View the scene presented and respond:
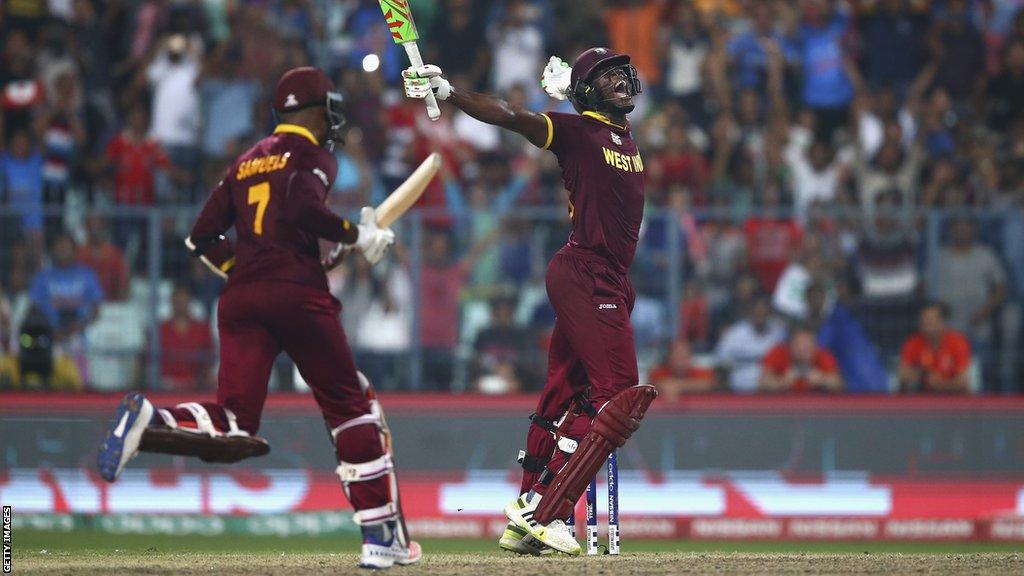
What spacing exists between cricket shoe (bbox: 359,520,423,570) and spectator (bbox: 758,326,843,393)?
6754 millimetres

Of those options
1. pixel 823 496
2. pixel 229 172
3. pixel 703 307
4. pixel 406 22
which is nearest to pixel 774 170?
pixel 703 307

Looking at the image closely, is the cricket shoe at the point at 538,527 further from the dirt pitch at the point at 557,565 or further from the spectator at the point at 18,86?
the spectator at the point at 18,86

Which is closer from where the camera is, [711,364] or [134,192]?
[711,364]

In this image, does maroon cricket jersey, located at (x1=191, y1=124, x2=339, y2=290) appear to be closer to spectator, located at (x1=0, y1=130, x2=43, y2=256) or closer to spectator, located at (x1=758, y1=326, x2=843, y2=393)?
spectator, located at (x1=0, y1=130, x2=43, y2=256)

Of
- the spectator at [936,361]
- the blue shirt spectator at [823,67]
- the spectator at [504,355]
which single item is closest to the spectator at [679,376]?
the spectator at [504,355]

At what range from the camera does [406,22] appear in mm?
8844

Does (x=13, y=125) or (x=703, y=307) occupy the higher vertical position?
(x=13, y=125)

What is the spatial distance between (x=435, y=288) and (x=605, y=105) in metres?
5.24

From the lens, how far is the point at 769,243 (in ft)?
47.1

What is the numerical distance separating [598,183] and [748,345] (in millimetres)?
5756

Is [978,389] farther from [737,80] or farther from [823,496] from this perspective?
[737,80]

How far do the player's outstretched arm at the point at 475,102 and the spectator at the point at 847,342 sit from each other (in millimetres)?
6098

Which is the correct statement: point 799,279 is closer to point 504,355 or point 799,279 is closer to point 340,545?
point 504,355

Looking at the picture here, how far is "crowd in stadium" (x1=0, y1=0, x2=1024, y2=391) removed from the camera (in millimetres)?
14078
